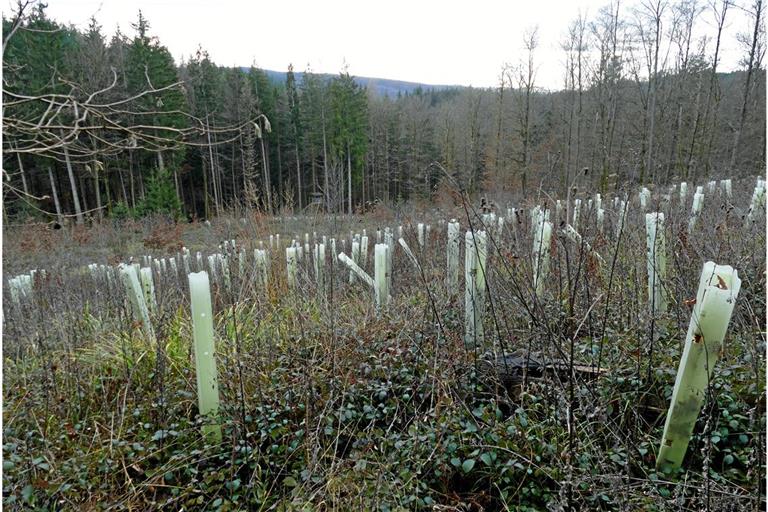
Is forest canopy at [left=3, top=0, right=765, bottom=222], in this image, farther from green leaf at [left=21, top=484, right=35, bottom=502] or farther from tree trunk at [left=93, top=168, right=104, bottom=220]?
green leaf at [left=21, top=484, right=35, bottom=502]

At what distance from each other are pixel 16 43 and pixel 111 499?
94.1ft

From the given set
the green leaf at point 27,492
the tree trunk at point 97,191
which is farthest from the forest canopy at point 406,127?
the green leaf at point 27,492

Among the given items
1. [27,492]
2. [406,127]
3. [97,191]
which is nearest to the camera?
[27,492]

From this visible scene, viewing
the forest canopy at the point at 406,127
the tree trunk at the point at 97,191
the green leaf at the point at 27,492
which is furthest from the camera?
the forest canopy at the point at 406,127

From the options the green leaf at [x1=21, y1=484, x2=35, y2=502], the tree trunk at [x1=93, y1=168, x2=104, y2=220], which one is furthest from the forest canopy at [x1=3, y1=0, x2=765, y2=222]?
the green leaf at [x1=21, y1=484, x2=35, y2=502]

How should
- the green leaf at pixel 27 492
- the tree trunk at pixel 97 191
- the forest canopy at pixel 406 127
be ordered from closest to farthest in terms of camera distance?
the tree trunk at pixel 97 191 < the green leaf at pixel 27 492 < the forest canopy at pixel 406 127

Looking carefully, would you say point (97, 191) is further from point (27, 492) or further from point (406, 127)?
point (406, 127)

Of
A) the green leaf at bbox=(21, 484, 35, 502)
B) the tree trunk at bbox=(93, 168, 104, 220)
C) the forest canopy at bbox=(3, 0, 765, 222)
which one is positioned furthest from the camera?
the forest canopy at bbox=(3, 0, 765, 222)

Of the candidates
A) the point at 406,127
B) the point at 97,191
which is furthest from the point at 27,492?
the point at 406,127

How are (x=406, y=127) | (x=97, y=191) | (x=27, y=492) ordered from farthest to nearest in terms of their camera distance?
(x=406, y=127)
(x=97, y=191)
(x=27, y=492)

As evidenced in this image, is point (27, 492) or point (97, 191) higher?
point (97, 191)

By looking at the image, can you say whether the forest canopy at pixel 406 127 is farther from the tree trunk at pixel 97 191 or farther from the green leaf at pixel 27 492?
the green leaf at pixel 27 492

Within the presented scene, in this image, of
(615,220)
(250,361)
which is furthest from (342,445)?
(615,220)

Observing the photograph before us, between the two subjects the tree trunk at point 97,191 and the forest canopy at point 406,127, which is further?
the forest canopy at point 406,127
